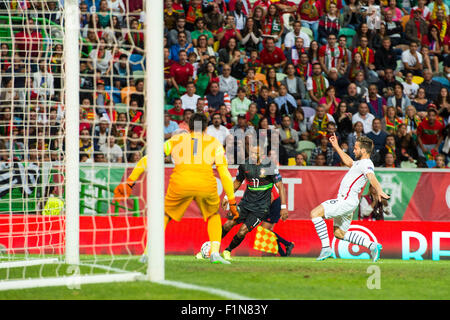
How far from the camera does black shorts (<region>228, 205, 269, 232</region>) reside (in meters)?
12.7

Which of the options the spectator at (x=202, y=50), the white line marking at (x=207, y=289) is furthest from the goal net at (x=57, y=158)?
the spectator at (x=202, y=50)

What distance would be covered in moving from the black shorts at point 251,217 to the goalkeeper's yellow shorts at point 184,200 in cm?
241

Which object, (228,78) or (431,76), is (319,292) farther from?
(431,76)

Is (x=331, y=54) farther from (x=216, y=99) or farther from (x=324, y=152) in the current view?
(x=324, y=152)

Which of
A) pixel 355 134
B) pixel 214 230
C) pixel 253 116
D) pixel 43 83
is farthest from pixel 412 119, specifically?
pixel 43 83

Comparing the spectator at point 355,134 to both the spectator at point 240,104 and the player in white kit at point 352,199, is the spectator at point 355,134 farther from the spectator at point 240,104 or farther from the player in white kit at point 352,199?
the player in white kit at point 352,199

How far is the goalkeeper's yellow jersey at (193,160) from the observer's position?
10023mm

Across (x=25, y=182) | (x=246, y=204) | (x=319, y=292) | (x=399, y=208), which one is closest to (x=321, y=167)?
(x=399, y=208)

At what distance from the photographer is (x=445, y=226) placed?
1397 cm

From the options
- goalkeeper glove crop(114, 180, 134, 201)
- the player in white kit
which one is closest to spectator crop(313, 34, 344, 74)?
the player in white kit

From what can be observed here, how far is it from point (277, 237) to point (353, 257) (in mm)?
1343

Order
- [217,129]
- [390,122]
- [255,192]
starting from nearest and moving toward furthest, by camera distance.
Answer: [255,192] → [217,129] → [390,122]

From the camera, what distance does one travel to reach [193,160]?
10.1 m

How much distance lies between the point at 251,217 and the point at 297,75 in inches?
279
